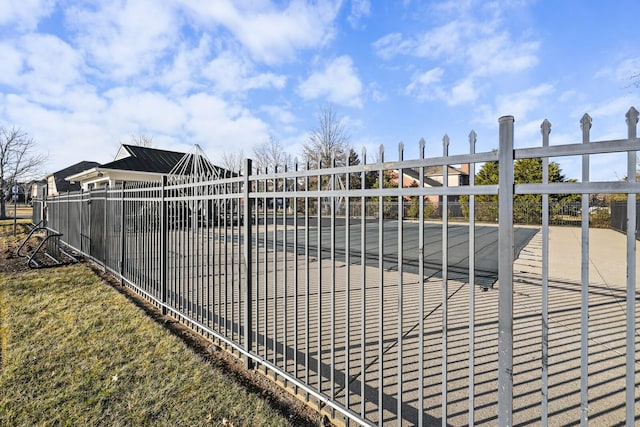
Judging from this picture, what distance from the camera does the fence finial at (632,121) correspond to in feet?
4.22

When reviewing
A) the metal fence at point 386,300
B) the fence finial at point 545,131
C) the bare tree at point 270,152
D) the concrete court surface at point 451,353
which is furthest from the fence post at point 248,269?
the bare tree at point 270,152

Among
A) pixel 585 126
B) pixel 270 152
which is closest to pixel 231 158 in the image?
pixel 270 152

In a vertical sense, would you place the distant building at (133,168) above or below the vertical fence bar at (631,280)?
above

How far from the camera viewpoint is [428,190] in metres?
1.87

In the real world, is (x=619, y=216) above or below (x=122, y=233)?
below

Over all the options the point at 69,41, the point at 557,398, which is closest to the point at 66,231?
the point at 69,41

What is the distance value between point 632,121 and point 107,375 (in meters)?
4.09

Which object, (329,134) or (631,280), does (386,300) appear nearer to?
(631,280)

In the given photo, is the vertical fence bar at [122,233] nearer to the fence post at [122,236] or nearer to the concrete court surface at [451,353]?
the fence post at [122,236]

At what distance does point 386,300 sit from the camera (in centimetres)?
511

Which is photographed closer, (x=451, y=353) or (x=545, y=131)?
(x=545, y=131)

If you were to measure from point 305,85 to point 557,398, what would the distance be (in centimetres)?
1649

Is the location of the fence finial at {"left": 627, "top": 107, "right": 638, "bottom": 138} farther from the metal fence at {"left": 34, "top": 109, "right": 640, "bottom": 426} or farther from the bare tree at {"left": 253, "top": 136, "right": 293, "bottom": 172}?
the bare tree at {"left": 253, "top": 136, "right": 293, "bottom": 172}

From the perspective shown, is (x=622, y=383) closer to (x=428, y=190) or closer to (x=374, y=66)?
(x=428, y=190)
